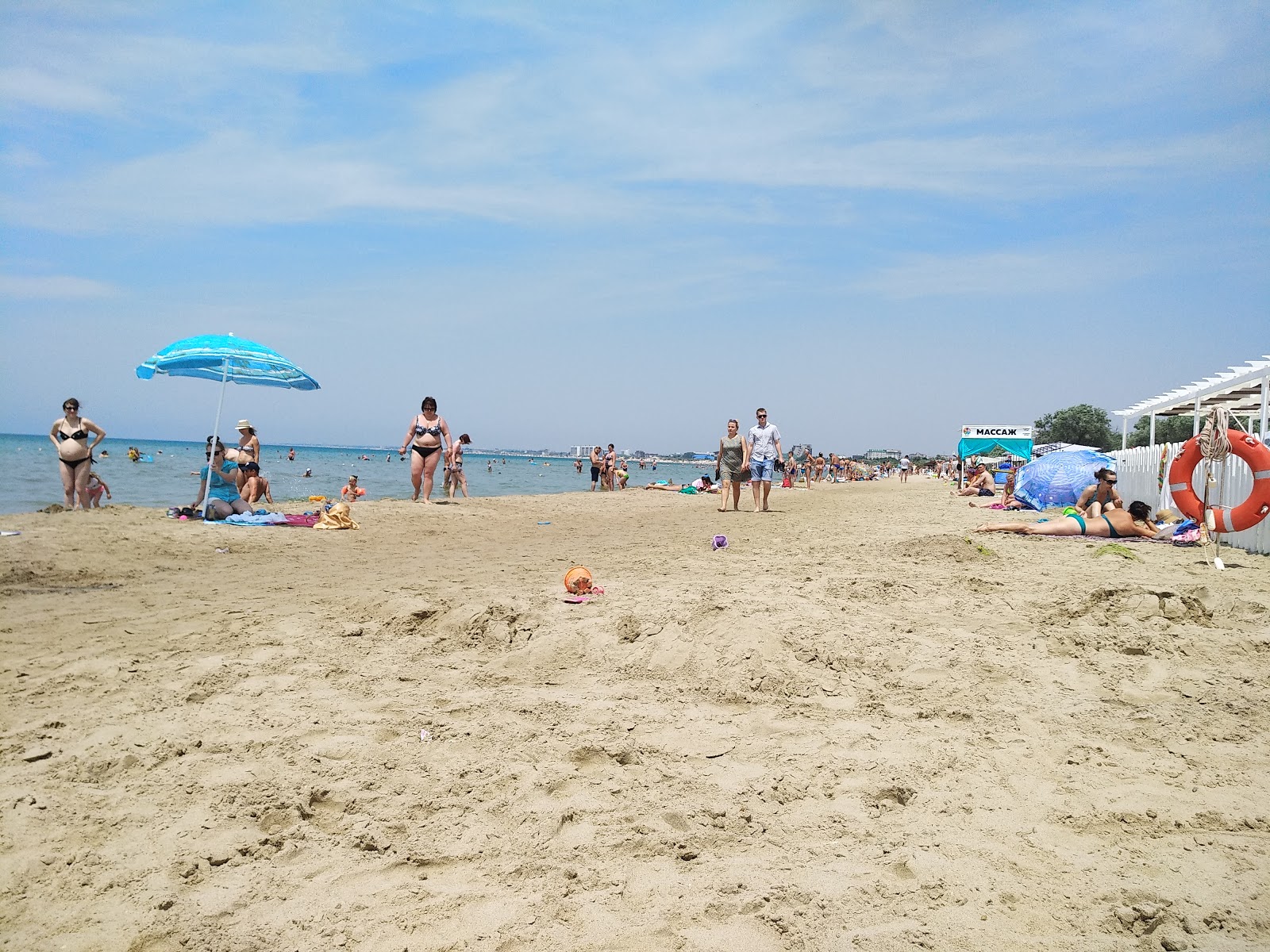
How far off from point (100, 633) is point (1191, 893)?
535 centimetres

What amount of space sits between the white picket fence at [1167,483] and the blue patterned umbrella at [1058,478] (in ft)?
1.48

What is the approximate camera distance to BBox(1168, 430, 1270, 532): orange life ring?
7.91 metres

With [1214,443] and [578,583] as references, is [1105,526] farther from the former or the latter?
[578,583]

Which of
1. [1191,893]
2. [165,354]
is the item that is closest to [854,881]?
[1191,893]

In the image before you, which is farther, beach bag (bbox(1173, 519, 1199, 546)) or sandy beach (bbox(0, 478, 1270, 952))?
beach bag (bbox(1173, 519, 1199, 546))

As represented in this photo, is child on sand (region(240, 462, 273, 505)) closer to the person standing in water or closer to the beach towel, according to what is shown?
the beach towel

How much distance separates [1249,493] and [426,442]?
10.8m

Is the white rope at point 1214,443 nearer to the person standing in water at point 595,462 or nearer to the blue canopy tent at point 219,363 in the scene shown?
the blue canopy tent at point 219,363

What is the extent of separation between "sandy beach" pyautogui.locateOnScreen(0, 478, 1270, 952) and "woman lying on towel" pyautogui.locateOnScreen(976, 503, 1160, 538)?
12.1 ft

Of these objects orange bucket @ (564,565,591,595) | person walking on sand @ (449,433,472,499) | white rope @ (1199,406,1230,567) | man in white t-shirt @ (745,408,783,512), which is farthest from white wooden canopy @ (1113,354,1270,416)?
person walking on sand @ (449,433,472,499)

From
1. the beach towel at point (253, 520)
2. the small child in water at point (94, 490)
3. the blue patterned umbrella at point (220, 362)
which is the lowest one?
the beach towel at point (253, 520)

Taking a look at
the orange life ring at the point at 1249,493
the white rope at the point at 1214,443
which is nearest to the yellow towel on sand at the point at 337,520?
the white rope at the point at 1214,443

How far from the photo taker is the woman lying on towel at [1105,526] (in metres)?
9.42

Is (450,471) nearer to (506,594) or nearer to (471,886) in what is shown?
(506,594)
